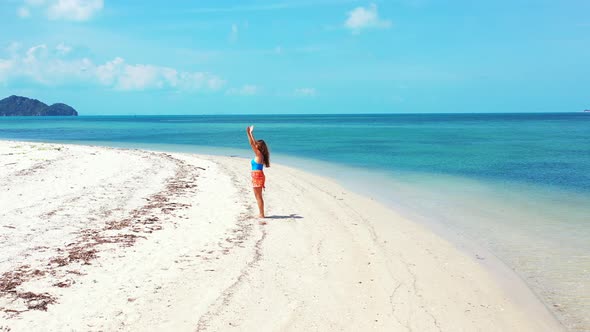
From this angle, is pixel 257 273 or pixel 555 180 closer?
pixel 257 273

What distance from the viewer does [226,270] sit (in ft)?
26.0

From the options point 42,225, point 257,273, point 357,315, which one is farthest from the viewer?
point 42,225

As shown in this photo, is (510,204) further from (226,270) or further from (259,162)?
(226,270)

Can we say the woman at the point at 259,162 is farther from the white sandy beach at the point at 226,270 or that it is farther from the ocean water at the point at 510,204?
the ocean water at the point at 510,204

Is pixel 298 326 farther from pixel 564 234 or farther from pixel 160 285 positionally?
pixel 564 234

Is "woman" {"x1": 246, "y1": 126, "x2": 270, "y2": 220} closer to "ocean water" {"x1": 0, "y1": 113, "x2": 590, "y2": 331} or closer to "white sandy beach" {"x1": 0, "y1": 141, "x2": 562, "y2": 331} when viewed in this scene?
"white sandy beach" {"x1": 0, "y1": 141, "x2": 562, "y2": 331}

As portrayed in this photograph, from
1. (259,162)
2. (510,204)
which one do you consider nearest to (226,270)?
(259,162)

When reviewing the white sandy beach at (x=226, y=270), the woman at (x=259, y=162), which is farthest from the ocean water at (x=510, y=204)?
the woman at (x=259, y=162)

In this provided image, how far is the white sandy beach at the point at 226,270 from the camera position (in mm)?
6215

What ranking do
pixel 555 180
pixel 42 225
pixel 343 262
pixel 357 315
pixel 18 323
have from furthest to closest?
pixel 555 180 → pixel 42 225 → pixel 343 262 → pixel 357 315 → pixel 18 323

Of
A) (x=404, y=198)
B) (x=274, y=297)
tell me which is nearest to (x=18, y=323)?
(x=274, y=297)

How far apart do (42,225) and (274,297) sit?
19.2 ft

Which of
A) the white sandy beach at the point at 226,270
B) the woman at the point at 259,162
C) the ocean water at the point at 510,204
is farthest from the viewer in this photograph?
the woman at the point at 259,162

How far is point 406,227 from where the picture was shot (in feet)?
40.8
